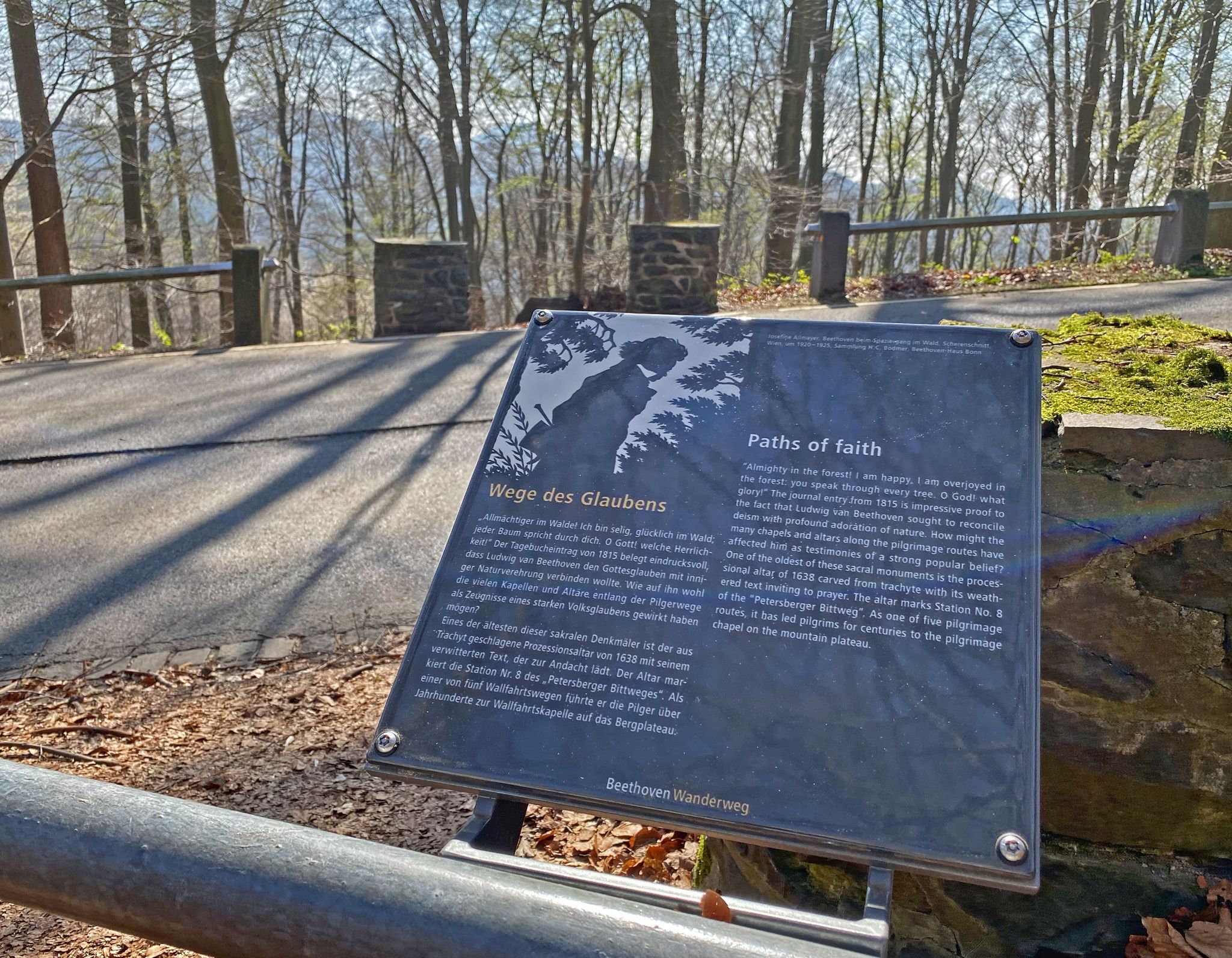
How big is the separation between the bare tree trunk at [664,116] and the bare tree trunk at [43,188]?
9.02 metres

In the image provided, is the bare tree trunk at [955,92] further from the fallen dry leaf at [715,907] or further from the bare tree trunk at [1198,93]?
the fallen dry leaf at [715,907]

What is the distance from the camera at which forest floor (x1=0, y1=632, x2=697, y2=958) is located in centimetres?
267

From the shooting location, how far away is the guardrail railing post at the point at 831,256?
11266 millimetres

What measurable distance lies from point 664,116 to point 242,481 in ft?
39.1

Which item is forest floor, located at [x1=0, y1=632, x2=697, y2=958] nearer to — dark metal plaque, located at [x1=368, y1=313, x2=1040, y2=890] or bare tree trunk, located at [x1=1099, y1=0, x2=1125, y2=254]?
dark metal plaque, located at [x1=368, y1=313, x2=1040, y2=890]

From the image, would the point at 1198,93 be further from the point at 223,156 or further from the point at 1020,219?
the point at 223,156

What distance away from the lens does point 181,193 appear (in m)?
19.5

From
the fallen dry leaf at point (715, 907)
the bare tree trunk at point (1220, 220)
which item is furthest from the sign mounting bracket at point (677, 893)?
the bare tree trunk at point (1220, 220)

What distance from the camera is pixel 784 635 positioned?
70.8 inches

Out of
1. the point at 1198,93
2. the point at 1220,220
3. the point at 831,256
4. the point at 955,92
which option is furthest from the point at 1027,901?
the point at 955,92

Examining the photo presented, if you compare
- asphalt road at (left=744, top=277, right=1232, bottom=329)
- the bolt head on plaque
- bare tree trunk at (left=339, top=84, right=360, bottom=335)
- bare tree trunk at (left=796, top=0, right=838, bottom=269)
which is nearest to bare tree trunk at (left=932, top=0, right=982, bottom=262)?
bare tree trunk at (left=796, top=0, right=838, bottom=269)

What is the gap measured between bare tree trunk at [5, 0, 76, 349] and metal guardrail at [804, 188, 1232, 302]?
34.3 ft

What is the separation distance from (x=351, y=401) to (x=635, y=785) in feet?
21.8

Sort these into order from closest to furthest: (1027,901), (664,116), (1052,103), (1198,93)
→ 1. (1027,901)
2. (664,116)
3. (1198,93)
4. (1052,103)
